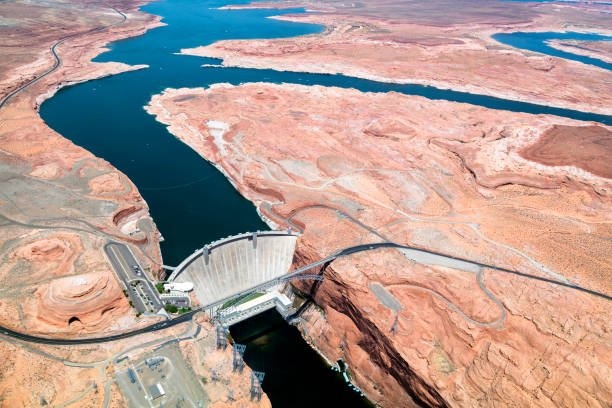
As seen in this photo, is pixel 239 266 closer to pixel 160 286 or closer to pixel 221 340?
pixel 160 286

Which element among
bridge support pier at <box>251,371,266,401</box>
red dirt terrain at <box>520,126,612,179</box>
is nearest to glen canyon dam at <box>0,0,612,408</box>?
bridge support pier at <box>251,371,266,401</box>

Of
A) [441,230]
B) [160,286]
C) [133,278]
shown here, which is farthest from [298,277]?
[441,230]

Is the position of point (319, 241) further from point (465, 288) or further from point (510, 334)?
point (510, 334)

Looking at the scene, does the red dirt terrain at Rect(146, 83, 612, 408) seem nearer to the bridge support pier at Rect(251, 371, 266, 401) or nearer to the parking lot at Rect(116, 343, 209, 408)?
the bridge support pier at Rect(251, 371, 266, 401)

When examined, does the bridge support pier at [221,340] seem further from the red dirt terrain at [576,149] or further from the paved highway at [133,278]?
the red dirt terrain at [576,149]

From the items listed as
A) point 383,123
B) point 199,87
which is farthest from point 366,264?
point 199,87

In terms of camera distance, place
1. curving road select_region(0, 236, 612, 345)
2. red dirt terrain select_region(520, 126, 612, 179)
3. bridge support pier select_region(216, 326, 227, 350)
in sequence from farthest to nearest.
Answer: red dirt terrain select_region(520, 126, 612, 179), bridge support pier select_region(216, 326, 227, 350), curving road select_region(0, 236, 612, 345)
